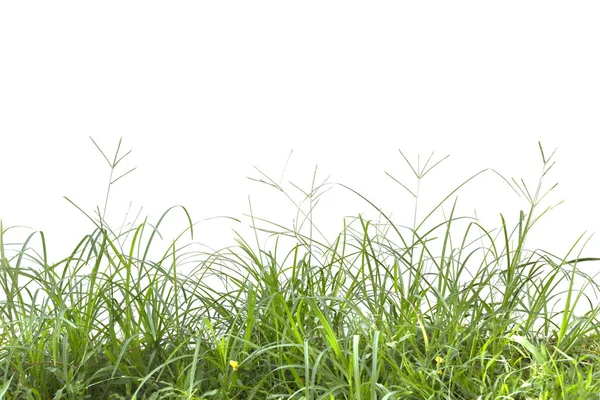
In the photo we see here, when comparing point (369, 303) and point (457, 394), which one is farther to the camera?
point (369, 303)

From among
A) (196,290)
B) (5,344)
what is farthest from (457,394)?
(5,344)

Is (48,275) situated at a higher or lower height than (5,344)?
higher

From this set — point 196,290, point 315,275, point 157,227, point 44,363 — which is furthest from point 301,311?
point 44,363

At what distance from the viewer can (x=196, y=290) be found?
2775mm

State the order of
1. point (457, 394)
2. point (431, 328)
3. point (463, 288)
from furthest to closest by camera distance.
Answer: point (463, 288)
point (431, 328)
point (457, 394)

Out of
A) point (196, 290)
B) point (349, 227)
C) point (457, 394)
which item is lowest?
point (457, 394)

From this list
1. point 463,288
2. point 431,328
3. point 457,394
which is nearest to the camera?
point 457,394

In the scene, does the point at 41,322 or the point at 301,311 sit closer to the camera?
the point at 41,322

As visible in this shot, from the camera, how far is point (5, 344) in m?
2.82

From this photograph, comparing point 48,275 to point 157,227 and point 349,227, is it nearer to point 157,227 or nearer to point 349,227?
point 157,227

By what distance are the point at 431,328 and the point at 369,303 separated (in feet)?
0.76

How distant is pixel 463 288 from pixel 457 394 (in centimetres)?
46

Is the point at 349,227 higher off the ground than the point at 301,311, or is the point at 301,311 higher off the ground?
the point at 349,227

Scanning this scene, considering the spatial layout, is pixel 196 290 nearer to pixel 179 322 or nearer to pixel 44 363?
pixel 179 322
